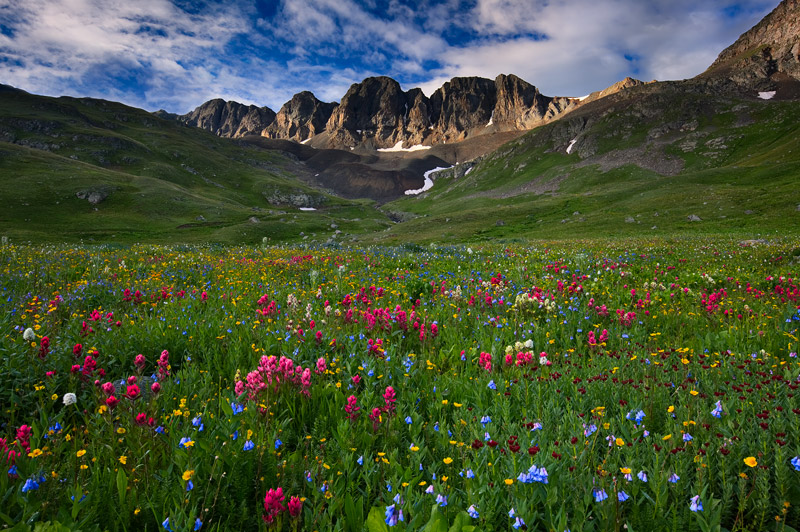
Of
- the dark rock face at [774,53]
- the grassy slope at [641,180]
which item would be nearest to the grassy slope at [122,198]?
the grassy slope at [641,180]

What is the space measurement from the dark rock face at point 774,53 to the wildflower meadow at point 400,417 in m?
214

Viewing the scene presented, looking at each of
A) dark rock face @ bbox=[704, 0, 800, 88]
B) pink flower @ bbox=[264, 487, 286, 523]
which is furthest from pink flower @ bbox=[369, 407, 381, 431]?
dark rock face @ bbox=[704, 0, 800, 88]

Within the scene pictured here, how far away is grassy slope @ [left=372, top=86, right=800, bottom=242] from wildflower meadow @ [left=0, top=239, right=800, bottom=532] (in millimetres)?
31068

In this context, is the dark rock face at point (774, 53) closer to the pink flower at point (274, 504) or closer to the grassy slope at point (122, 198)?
the grassy slope at point (122, 198)

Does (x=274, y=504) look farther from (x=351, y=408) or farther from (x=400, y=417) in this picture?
(x=400, y=417)

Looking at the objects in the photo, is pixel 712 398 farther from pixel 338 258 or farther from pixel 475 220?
pixel 475 220

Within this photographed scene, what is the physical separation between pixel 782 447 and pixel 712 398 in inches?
36.2

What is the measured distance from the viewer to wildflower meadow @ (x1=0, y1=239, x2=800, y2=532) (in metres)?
2.25

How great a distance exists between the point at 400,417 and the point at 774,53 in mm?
243029

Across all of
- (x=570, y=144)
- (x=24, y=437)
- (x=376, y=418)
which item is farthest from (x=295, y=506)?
(x=570, y=144)

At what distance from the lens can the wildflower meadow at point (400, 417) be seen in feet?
7.38

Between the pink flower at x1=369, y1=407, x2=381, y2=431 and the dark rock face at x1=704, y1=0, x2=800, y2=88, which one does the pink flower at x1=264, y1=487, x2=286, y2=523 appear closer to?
the pink flower at x1=369, y1=407, x2=381, y2=431

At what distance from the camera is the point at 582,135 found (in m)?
146

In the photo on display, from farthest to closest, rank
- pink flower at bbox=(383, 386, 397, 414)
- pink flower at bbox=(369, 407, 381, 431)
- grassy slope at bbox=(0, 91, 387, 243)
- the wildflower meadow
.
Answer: grassy slope at bbox=(0, 91, 387, 243), pink flower at bbox=(383, 386, 397, 414), pink flower at bbox=(369, 407, 381, 431), the wildflower meadow
